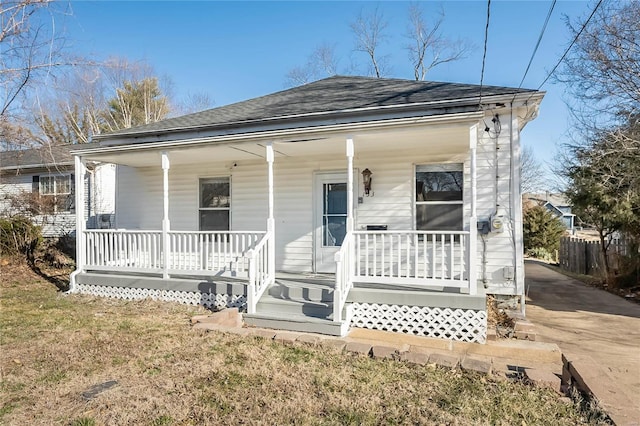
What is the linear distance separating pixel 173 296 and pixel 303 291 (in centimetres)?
271

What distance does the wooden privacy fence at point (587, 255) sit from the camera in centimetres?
1072

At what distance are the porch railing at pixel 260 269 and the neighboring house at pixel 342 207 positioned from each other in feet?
0.08

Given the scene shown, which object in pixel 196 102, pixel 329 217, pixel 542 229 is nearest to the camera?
pixel 329 217

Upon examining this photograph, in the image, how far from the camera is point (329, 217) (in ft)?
25.3

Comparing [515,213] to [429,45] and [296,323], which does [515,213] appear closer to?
[296,323]

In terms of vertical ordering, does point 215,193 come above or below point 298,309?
above

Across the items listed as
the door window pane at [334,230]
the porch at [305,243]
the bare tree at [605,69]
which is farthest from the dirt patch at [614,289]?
the door window pane at [334,230]

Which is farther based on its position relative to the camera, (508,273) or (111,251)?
(111,251)

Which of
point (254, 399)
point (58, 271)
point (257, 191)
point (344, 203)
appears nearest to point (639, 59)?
point (344, 203)

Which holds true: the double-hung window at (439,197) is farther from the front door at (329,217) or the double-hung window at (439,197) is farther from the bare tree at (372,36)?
the bare tree at (372,36)

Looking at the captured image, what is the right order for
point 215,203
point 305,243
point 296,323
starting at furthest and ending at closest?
point 215,203
point 305,243
point 296,323

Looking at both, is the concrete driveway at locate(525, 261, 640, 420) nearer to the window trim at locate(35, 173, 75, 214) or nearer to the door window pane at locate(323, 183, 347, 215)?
the door window pane at locate(323, 183, 347, 215)

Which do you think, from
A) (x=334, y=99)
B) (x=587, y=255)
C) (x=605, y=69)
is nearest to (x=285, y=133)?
(x=334, y=99)

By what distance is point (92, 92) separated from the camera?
23109 mm
